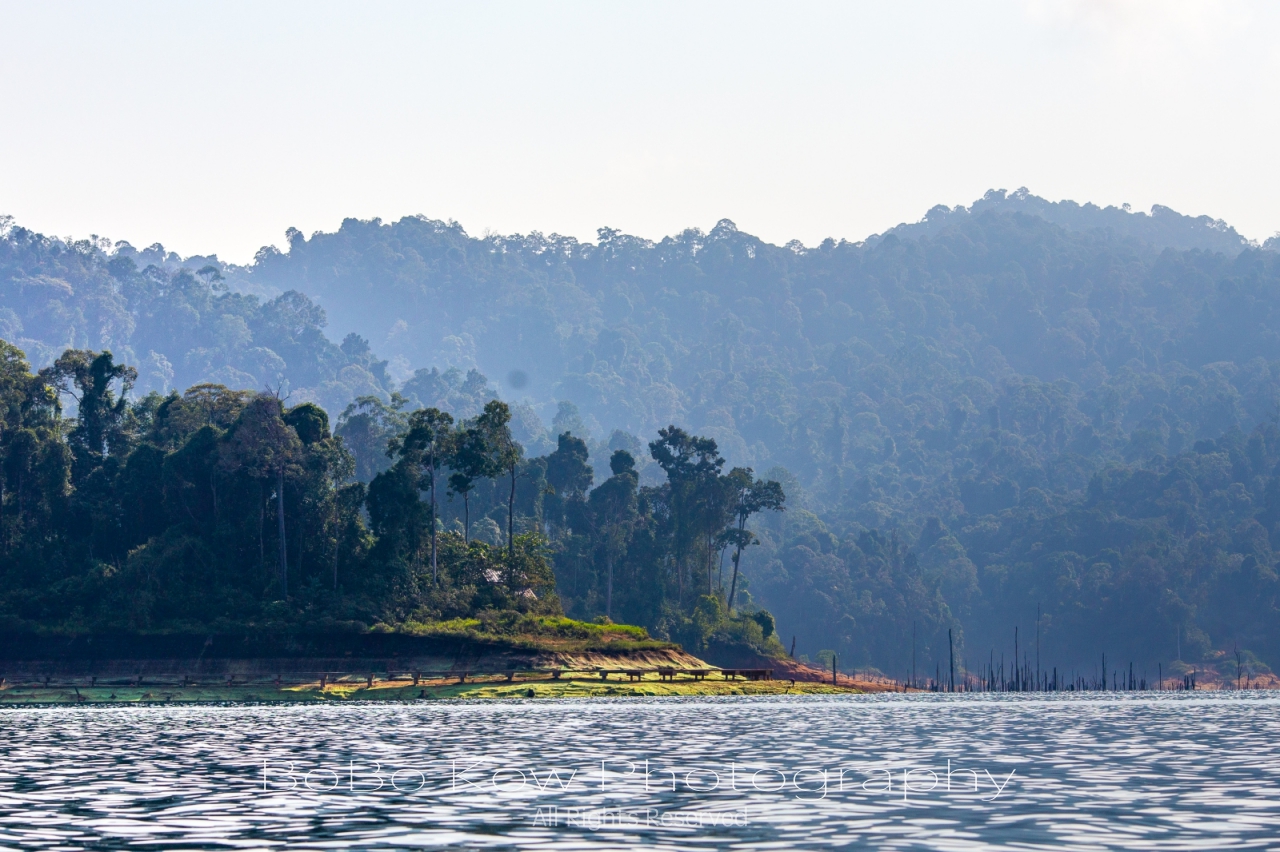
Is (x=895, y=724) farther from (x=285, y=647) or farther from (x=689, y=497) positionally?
(x=689, y=497)

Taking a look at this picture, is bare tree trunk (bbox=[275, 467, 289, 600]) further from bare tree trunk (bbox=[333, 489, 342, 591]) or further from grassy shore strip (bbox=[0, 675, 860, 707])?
grassy shore strip (bbox=[0, 675, 860, 707])

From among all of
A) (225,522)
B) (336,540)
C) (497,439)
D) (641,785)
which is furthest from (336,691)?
(641,785)

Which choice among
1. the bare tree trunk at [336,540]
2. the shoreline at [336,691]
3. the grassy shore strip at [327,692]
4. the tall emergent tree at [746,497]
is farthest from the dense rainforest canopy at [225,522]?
the tall emergent tree at [746,497]

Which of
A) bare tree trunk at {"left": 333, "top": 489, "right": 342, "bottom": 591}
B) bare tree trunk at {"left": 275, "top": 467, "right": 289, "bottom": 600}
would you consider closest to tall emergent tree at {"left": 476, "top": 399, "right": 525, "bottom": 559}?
bare tree trunk at {"left": 333, "top": 489, "right": 342, "bottom": 591}

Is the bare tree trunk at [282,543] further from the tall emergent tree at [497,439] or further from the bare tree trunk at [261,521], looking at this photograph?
the tall emergent tree at [497,439]

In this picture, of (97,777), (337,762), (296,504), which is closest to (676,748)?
(337,762)

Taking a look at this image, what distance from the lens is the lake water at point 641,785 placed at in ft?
80.0

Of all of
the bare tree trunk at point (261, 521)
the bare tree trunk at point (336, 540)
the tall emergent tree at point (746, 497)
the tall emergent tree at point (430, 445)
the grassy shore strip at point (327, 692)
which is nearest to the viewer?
the grassy shore strip at point (327, 692)

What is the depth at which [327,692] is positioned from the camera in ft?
303

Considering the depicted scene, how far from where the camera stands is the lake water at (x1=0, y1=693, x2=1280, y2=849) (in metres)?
24.4

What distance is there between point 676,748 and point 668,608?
116931mm

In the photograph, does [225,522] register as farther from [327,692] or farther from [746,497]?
[746,497]

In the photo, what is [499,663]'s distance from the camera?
337ft

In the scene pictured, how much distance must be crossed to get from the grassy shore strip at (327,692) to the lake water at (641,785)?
31860mm
